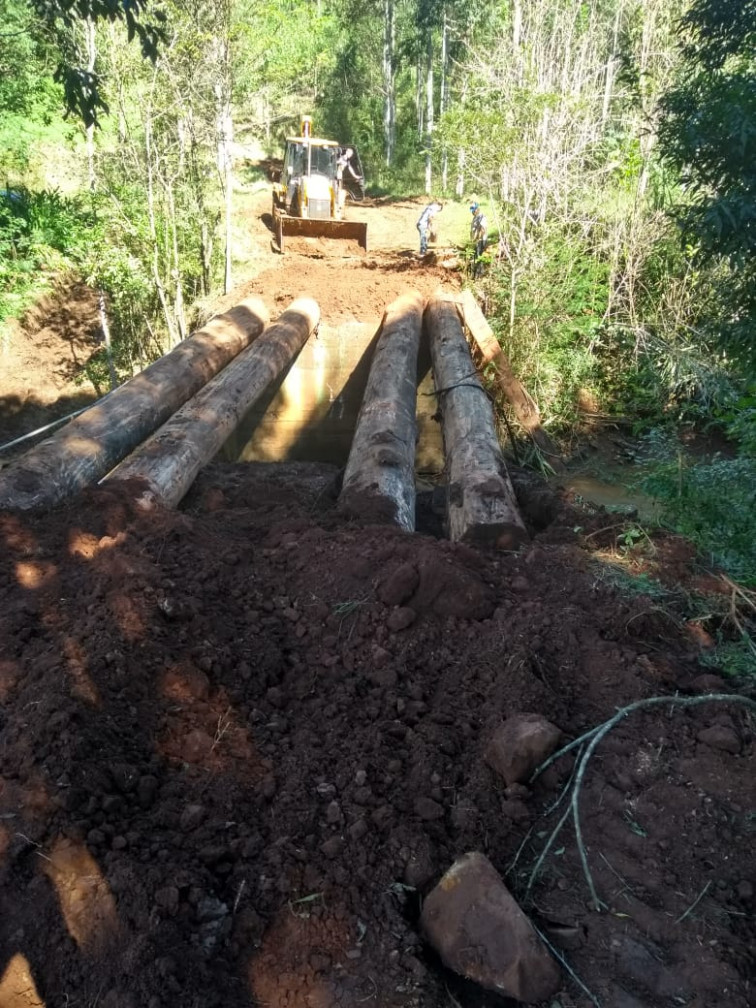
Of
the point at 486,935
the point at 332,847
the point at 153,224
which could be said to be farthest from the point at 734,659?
the point at 153,224

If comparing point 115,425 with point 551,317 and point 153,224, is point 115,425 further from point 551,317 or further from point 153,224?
point 551,317

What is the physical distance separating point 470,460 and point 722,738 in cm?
323

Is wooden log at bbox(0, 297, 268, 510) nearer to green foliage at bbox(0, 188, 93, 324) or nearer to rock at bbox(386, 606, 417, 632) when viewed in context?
rock at bbox(386, 606, 417, 632)

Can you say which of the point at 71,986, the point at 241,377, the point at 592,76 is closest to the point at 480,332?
the point at 241,377

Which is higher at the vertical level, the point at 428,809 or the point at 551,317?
the point at 551,317

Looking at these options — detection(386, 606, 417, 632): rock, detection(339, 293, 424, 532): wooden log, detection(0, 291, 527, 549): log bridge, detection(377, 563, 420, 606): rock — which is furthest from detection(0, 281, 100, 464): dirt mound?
detection(386, 606, 417, 632): rock

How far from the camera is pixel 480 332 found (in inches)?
373

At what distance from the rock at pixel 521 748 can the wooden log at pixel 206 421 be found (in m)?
2.91

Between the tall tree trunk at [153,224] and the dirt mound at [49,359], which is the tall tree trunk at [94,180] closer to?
the dirt mound at [49,359]

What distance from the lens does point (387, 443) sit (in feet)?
18.4

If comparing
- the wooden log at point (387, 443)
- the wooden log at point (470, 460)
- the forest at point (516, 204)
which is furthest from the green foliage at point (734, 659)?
the forest at point (516, 204)

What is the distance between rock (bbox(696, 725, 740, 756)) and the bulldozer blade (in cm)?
1335

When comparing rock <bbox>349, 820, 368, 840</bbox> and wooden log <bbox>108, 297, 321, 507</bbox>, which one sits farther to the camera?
wooden log <bbox>108, 297, 321, 507</bbox>

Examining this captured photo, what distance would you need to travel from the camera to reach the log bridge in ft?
15.7
